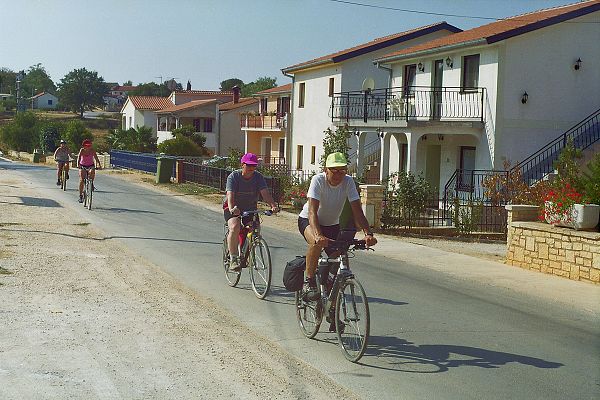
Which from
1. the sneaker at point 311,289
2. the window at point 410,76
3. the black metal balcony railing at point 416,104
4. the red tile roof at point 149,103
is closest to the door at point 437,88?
the black metal balcony railing at point 416,104

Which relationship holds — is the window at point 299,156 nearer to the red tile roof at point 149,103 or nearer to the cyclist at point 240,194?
the cyclist at point 240,194

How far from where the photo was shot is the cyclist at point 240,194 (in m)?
10.3

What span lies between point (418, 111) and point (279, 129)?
68.7 feet

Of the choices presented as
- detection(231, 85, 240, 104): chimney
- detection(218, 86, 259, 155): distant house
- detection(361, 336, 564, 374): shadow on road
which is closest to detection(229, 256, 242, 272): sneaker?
detection(361, 336, 564, 374): shadow on road

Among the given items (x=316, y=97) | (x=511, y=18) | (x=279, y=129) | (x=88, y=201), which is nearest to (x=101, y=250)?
(x=88, y=201)

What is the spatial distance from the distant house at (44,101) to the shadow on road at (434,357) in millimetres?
171358

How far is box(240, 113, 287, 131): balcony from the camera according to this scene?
4956 cm

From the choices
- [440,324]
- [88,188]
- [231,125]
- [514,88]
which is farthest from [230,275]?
[231,125]

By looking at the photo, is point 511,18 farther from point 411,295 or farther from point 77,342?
point 77,342

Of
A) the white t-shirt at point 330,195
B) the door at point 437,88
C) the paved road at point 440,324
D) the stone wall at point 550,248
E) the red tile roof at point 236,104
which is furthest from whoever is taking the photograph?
the red tile roof at point 236,104

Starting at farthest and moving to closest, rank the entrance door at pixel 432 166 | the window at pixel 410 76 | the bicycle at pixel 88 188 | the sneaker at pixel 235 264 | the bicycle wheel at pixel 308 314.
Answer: the window at pixel 410 76
the entrance door at pixel 432 166
the bicycle at pixel 88 188
the sneaker at pixel 235 264
the bicycle wheel at pixel 308 314

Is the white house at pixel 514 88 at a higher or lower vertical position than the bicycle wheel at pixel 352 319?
higher

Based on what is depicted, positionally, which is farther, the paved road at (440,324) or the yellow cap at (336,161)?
the yellow cap at (336,161)

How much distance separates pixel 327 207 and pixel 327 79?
3296 cm
